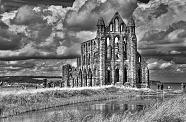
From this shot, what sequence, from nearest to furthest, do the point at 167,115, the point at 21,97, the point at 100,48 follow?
1. the point at 167,115
2. the point at 21,97
3. the point at 100,48

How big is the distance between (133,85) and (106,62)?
23.9 feet

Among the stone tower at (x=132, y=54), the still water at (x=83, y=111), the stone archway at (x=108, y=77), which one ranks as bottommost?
the still water at (x=83, y=111)

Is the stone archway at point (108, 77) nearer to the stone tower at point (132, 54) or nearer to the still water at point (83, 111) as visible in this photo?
the stone tower at point (132, 54)

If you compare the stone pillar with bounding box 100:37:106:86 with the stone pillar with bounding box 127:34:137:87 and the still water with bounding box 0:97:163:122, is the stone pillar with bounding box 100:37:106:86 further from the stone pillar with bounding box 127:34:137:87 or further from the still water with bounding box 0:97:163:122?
the still water with bounding box 0:97:163:122

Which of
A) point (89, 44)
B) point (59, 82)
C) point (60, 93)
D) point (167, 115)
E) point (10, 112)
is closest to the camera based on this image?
point (167, 115)

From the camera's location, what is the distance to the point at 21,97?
3169 cm

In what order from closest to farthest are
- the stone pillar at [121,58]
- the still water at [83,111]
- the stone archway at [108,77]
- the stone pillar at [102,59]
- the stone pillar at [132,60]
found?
1. the still water at [83,111]
2. the stone pillar at [102,59]
3. the stone pillar at [132,60]
4. the stone pillar at [121,58]
5. the stone archway at [108,77]

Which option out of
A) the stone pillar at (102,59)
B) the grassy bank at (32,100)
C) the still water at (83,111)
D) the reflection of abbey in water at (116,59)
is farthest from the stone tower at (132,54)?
the still water at (83,111)

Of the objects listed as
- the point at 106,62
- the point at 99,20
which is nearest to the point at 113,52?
the point at 106,62

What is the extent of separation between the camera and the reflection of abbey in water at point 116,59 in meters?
71.6

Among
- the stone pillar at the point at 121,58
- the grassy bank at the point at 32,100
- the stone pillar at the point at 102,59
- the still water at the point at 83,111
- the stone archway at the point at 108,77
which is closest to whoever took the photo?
the still water at the point at 83,111

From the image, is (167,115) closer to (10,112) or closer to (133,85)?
(10,112)

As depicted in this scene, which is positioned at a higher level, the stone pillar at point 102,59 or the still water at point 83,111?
the stone pillar at point 102,59

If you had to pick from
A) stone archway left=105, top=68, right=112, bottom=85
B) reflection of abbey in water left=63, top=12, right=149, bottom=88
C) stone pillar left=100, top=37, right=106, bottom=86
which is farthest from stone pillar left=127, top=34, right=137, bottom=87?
stone pillar left=100, top=37, right=106, bottom=86
